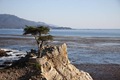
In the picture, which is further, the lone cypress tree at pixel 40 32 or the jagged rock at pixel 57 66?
the lone cypress tree at pixel 40 32

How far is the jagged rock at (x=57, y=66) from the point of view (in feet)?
84.1

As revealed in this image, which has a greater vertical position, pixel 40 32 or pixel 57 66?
pixel 40 32

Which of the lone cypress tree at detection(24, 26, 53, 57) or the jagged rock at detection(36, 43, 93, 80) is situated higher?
the lone cypress tree at detection(24, 26, 53, 57)

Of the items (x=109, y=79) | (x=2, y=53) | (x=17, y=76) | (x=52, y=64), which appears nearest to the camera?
(x=17, y=76)

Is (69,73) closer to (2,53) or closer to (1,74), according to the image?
(1,74)

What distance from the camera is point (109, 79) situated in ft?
111

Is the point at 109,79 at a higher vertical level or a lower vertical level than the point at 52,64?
lower

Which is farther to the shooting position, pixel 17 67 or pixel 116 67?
pixel 116 67

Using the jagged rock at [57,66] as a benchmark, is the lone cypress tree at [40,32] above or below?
above

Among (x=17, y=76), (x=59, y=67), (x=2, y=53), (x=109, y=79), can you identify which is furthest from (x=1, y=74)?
(x=2, y=53)

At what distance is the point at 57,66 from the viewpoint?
2714 cm

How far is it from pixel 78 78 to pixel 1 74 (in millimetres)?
6929

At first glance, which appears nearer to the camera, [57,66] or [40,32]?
[57,66]

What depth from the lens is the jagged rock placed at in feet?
84.1
